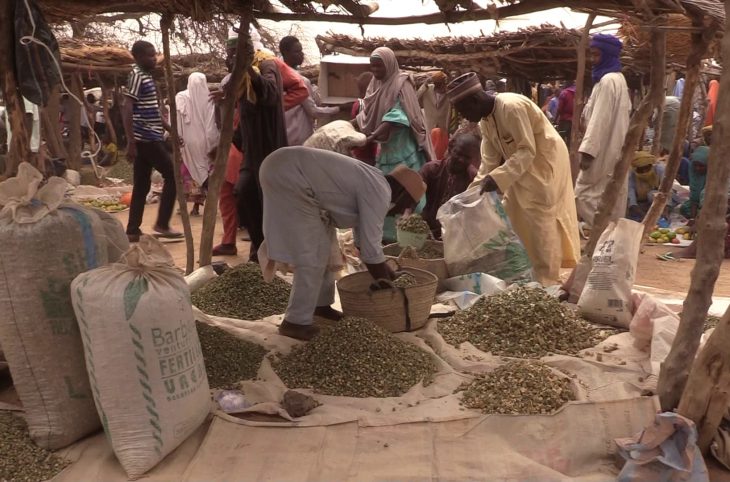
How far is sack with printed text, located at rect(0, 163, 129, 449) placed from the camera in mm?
2480

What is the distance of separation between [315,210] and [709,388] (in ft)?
6.60

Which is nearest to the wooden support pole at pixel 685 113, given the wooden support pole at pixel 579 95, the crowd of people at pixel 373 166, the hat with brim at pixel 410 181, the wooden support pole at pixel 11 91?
the crowd of people at pixel 373 166

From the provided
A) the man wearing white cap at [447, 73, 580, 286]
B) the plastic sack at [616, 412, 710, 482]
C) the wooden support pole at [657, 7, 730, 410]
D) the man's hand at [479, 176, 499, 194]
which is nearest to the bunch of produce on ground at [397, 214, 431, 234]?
the man wearing white cap at [447, 73, 580, 286]

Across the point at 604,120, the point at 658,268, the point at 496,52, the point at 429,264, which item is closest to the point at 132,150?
the point at 429,264

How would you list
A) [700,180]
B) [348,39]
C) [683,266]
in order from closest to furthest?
[683,266] → [700,180] → [348,39]

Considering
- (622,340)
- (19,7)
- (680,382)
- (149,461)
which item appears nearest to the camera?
(149,461)

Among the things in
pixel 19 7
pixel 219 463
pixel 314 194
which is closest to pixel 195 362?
pixel 219 463

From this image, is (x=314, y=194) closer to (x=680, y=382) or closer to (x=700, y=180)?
(x=680, y=382)

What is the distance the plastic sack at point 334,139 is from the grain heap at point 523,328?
1.36m

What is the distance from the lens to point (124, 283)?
2445mm

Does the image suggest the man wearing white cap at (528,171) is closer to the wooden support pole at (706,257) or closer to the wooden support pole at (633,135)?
the wooden support pole at (633,135)

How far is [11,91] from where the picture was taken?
3.01m

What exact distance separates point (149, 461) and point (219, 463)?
25 centimetres

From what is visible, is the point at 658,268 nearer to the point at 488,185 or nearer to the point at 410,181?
the point at 488,185
